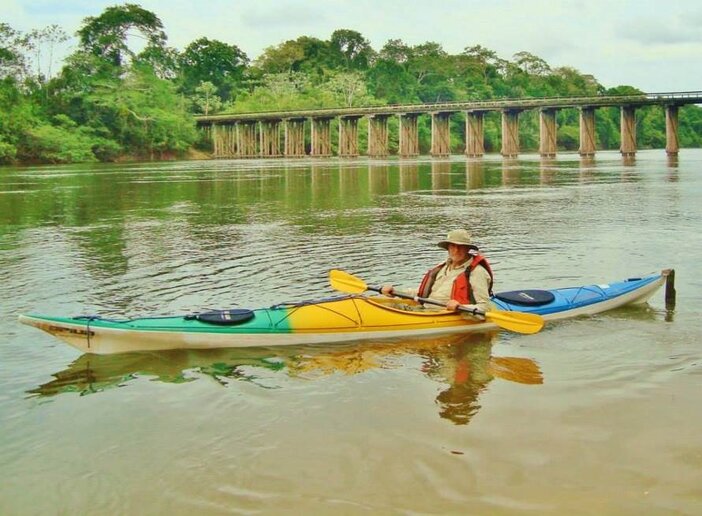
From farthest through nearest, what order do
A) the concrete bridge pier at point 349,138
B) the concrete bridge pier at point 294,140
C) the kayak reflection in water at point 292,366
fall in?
the concrete bridge pier at point 294,140
the concrete bridge pier at point 349,138
the kayak reflection in water at point 292,366

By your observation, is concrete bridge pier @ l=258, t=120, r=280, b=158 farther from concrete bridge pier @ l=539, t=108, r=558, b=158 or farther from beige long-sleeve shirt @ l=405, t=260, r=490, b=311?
beige long-sleeve shirt @ l=405, t=260, r=490, b=311

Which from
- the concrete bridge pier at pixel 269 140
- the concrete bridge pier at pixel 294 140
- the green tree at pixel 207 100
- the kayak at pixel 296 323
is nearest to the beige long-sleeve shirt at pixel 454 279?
the kayak at pixel 296 323

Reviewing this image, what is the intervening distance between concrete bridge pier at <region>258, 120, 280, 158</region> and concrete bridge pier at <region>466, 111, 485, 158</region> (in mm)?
25649

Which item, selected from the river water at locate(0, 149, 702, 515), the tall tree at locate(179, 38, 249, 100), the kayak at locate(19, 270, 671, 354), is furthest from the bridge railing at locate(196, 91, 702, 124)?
the kayak at locate(19, 270, 671, 354)

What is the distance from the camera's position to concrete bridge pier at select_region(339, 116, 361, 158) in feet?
293

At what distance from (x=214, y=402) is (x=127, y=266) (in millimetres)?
8418

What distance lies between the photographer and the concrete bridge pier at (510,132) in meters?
76.3

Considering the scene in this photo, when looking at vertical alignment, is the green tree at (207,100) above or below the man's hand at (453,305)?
above

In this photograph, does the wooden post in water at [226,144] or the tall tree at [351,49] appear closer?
the wooden post in water at [226,144]

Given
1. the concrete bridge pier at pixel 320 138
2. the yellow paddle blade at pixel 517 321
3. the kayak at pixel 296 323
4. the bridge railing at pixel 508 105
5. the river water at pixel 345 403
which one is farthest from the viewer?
the concrete bridge pier at pixel 320 138

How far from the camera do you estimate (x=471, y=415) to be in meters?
7.24

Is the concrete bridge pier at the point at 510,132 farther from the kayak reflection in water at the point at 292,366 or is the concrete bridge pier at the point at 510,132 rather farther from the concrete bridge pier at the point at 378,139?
the kayak reflection in water at the point at 292,366

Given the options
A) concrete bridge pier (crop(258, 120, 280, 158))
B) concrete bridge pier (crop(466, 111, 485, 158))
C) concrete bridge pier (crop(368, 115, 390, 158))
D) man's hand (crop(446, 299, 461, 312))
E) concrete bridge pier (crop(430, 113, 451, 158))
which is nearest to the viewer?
man's hand (crop(446, 299, 461, 312))

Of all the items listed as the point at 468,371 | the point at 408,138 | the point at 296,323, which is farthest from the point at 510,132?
the point at 468,371
